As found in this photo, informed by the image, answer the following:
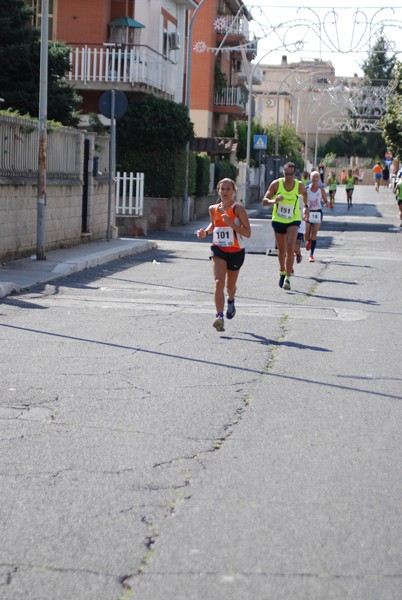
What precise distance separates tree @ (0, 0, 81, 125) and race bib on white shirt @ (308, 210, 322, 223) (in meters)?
9.60

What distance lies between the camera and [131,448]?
6711mm

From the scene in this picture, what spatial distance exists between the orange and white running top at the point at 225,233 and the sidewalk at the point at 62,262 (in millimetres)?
3471

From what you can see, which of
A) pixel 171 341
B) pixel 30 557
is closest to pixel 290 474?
pixel 30 557

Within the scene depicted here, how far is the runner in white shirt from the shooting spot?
21969mm

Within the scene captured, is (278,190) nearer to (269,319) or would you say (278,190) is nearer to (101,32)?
(269,319)

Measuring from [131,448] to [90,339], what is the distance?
4.57m

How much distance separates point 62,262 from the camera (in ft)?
61.2

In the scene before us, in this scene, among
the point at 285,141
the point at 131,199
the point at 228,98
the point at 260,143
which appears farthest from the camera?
the point at 285,141

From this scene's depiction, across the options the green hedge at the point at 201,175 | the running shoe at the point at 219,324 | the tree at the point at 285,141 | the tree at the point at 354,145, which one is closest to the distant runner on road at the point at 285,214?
the running shoe at the point at 219,324

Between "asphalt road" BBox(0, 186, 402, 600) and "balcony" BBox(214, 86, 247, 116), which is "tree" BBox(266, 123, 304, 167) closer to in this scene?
"balcony" BBox(214, 86, 247, 116)

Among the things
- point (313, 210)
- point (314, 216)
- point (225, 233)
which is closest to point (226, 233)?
point (225, 233)

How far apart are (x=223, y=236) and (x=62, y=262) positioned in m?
6.76

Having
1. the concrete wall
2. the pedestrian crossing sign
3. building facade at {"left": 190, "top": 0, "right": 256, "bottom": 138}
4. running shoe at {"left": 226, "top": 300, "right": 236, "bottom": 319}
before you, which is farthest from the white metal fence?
building facade at {"left": 190, "top": 0, "right": 256, "bottom": 138}

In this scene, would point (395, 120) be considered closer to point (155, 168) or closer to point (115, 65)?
point (115, 65)
